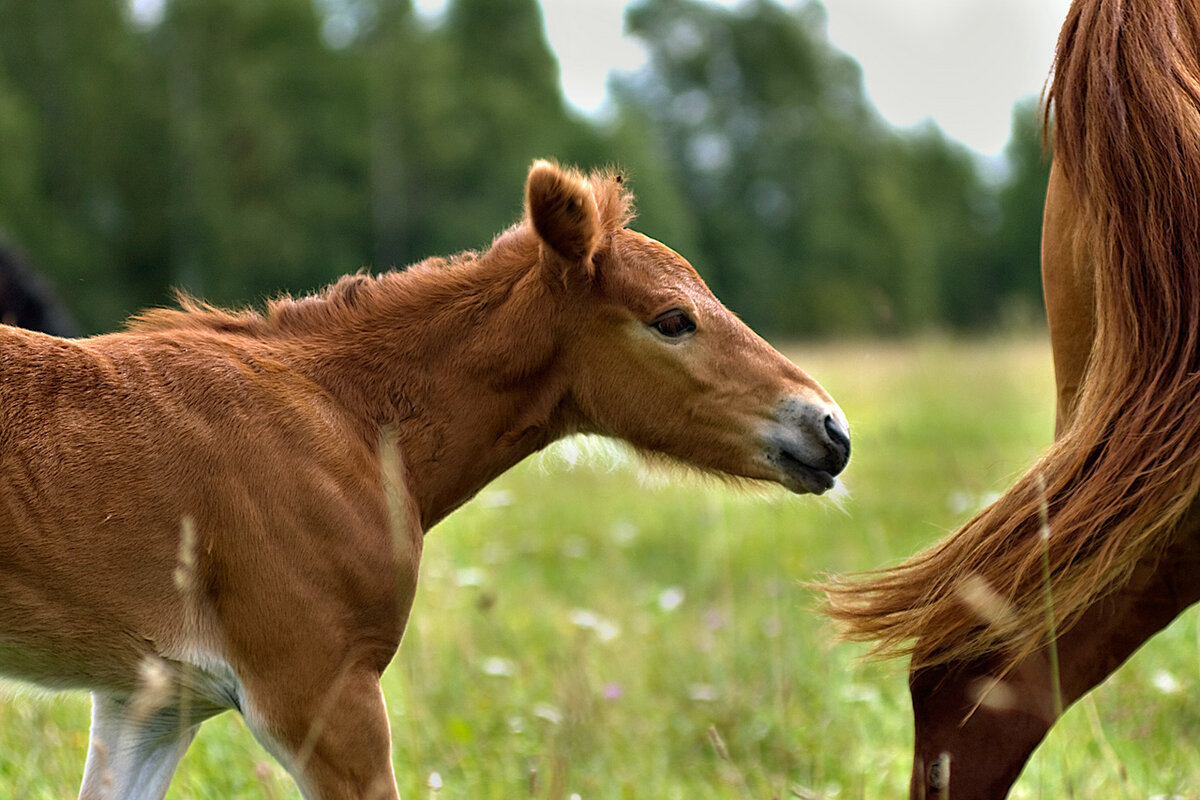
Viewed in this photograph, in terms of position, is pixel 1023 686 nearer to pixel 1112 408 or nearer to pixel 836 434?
pixel 1112 408

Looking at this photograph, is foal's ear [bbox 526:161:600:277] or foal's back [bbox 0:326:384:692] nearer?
foal's back [bbox 0:326:384:692]

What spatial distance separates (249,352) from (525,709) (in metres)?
1.92

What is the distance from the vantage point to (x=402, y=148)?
2906 centimetres

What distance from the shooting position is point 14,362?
7.50ft

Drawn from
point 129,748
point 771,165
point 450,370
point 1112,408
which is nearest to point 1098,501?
point 1112,408

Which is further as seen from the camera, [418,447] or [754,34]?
[754,34]

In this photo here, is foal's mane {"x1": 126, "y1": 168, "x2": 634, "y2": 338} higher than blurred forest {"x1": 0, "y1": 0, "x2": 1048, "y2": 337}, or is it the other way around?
blurred forest {"x1": 0, "y1": 0, "x2": 1048, "y2": 337}

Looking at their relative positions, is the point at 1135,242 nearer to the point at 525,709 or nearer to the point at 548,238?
the point at 548,238

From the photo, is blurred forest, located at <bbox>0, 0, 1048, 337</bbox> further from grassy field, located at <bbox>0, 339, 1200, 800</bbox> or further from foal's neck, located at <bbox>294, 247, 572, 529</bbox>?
foal's neck, located at <bbox>294, 247, 572, 529</bbox>

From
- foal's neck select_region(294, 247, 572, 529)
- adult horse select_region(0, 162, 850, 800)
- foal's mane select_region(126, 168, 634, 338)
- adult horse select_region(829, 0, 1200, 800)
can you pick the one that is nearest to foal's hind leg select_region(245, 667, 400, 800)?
adult horse select_region(0, 162, 850, 800)

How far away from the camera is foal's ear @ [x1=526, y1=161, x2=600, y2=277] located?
8.39 feet

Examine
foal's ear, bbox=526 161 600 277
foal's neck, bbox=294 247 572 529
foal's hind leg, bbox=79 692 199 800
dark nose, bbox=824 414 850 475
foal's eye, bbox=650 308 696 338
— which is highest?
foal's ear, bbox=526 161 600 277

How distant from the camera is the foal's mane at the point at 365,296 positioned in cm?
270

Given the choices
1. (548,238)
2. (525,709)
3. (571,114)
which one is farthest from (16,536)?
(571,114)
